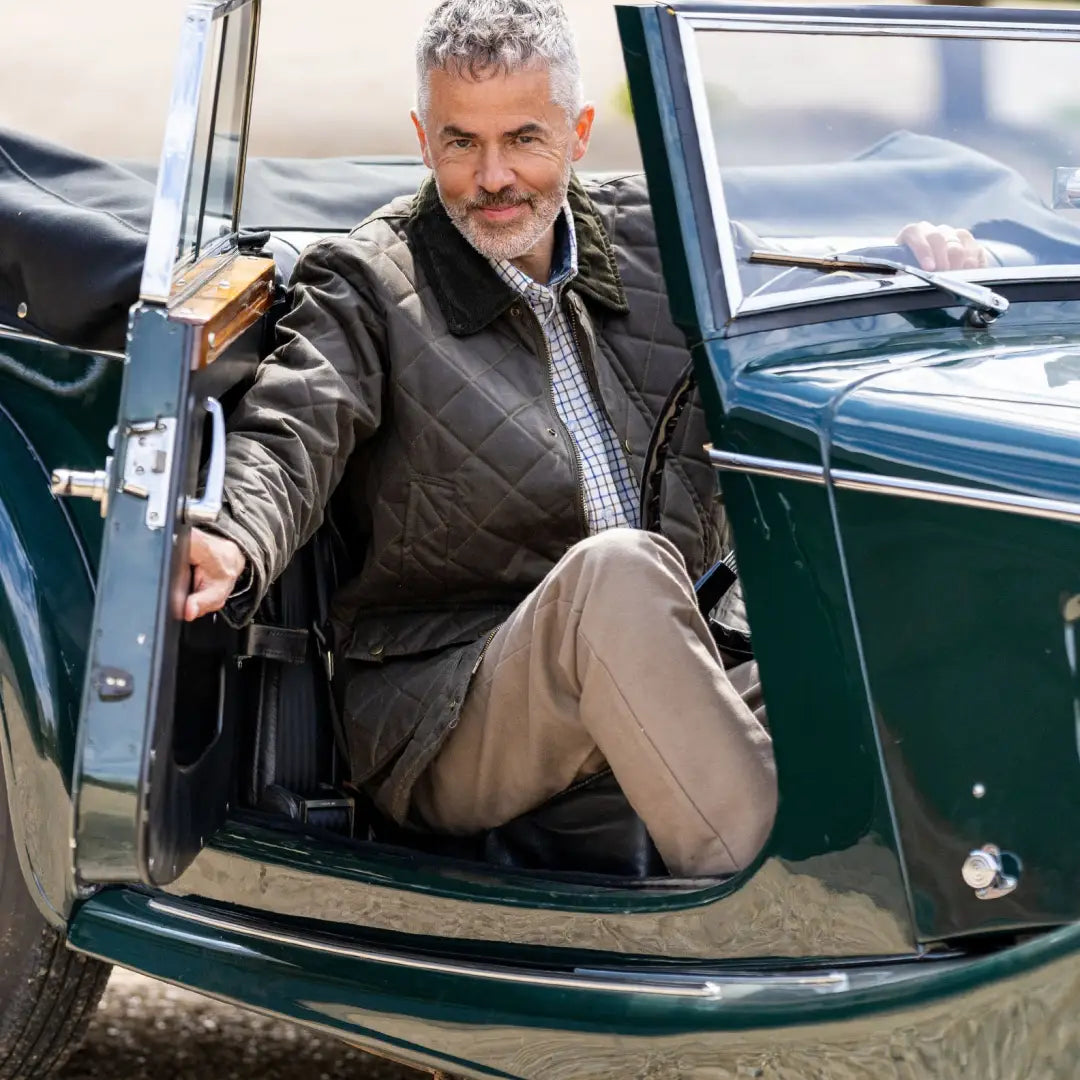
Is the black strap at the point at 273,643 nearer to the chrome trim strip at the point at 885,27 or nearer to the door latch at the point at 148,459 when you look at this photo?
the door latch at the point at 148,459

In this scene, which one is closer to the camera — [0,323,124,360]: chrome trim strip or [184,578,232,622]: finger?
[184,578,232,622]: finger

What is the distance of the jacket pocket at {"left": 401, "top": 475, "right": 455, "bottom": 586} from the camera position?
2590mm

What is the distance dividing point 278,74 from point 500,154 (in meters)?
10.8

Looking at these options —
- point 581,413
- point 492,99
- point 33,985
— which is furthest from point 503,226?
point 33,985

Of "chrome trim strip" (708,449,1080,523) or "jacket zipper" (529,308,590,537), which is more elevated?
"chrome trim strip" (708,449,1080,523)

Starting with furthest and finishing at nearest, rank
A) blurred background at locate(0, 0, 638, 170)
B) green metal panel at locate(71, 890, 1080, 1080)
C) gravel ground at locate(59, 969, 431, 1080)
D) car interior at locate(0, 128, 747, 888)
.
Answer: blurred background at locate(0, 0, 638, 170), gravel ground at locate(59, 969, 431, 1080), car interior at locate(0, 128, 747, 888), green metal panel at locate(71, 890, 1080, 1080)

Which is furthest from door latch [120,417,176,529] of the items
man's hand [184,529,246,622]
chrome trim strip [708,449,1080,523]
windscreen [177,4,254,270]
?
chrome trim strip [708,449,1080,523]

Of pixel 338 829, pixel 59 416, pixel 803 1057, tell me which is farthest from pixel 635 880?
pixel 59 416

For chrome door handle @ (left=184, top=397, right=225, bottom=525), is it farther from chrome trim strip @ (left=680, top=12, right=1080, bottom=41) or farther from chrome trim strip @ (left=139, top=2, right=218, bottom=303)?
chrome trim strip @ (left=680, top=12, right=1080, bottom=41)

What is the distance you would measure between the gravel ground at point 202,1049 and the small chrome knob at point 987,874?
4.21ft

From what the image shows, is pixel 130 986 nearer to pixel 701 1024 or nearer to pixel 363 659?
pixel 363 659

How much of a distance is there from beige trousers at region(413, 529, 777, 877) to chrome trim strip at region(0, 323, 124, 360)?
709mm

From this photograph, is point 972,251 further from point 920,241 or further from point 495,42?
point 495,42

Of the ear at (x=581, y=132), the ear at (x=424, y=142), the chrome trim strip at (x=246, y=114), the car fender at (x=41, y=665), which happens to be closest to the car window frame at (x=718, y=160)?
the ear at (x=581, y=132)
